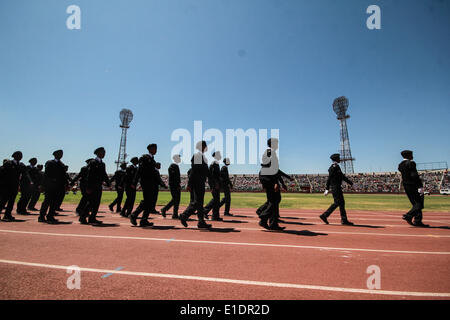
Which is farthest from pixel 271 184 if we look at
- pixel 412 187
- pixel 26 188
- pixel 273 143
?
pixel 26 188

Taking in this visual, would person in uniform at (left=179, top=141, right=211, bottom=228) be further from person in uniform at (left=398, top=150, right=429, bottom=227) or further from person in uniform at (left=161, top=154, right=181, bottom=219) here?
person in uniform at (left=398, top=150, right=429, bottom=227)

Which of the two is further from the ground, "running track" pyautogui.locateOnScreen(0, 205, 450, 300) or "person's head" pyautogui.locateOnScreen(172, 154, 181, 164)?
"person's head" pyautogui.locateOnScreen(172, 154, 181, 164)

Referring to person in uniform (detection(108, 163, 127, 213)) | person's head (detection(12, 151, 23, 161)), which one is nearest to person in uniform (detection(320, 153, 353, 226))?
→ person in uniform (detection(108, 163, 127, 213))

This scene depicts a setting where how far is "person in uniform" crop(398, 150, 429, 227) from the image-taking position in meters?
6.72

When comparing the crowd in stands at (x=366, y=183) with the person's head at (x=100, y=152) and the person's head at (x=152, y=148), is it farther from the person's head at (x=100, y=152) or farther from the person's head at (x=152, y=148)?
the person's head at (x=100, y=152)

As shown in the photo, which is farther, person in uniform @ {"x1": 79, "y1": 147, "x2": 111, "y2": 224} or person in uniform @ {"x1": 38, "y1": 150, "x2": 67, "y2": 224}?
person in uniform @ {"x1": 38, "y1": 150, "x2": 67, "y2": 224}

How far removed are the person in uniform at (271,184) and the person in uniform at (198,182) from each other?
1644 millimetres

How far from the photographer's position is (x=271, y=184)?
20.0 ft

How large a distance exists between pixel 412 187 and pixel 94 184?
9.96m

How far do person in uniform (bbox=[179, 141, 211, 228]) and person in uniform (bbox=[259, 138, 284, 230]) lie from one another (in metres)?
1.64

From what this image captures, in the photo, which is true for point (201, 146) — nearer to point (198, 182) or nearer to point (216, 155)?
point (198, 182)

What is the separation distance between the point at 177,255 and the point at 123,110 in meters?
65.4

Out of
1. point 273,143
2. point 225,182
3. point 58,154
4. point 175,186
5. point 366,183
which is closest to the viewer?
point 273,143
